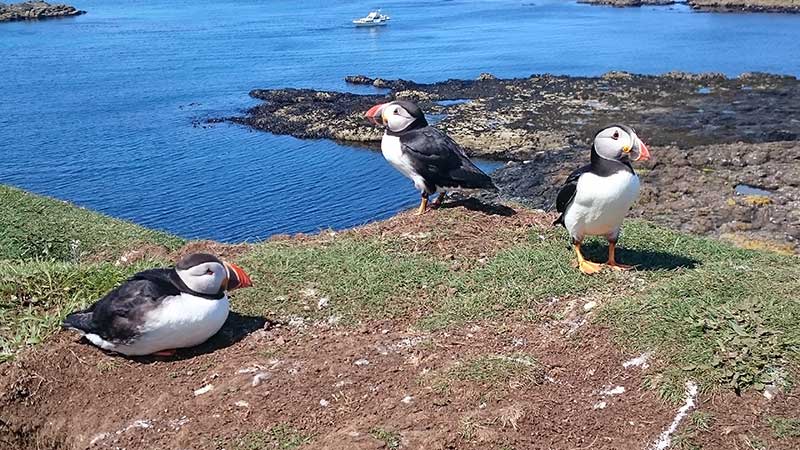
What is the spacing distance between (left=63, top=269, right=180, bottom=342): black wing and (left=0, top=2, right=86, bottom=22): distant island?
320ft

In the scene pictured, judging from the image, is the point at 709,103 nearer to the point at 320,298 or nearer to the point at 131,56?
the point at 320,298

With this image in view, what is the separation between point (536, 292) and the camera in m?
8.80

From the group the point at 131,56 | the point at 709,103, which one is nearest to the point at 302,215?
the point at 709,103

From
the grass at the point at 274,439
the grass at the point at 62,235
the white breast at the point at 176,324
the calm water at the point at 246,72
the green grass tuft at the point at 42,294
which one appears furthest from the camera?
the calm water at the point at 246,72

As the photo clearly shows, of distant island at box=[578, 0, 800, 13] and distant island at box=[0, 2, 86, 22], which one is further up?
distant island at box=[0, 2, 86, 22]

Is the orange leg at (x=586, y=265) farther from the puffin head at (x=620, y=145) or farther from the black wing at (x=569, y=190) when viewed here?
the puffin head at (x=620, y=145)

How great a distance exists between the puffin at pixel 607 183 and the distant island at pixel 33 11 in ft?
324

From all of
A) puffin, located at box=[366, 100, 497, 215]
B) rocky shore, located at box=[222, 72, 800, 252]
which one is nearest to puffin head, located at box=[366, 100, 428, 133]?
puffin, located at box=[366, 100, 497, 215]

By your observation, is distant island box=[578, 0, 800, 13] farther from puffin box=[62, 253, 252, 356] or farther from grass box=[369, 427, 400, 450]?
grass box=[369, 427, 400, 450]

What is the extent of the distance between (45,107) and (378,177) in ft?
83.9

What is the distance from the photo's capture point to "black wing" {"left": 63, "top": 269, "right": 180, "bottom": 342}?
7418mm

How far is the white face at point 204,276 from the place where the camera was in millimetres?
7445

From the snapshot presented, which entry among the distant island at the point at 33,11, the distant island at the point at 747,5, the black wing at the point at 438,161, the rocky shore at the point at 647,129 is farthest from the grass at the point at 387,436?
the distant island at the point at 33,11

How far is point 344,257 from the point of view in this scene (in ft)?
33.4
